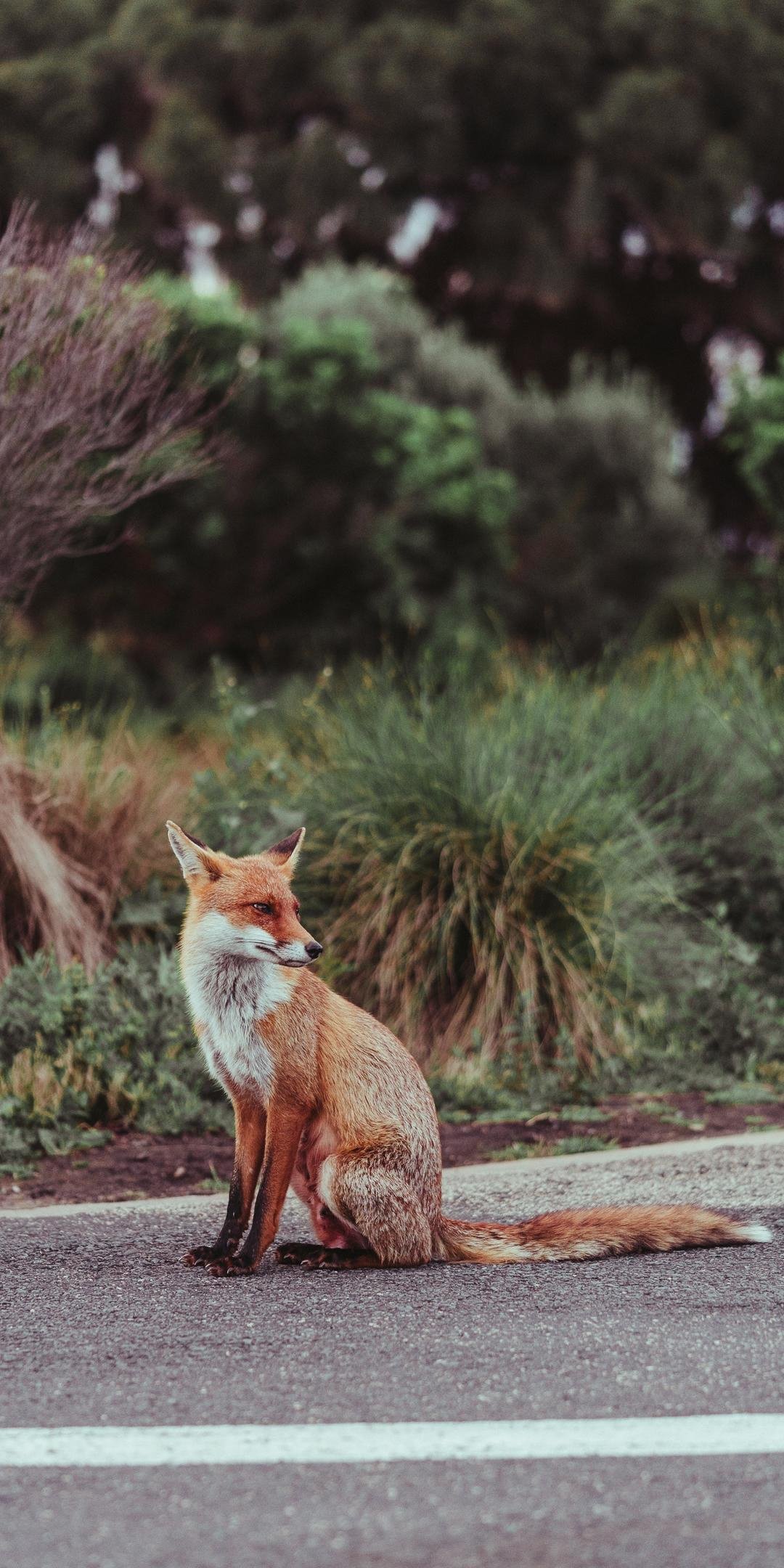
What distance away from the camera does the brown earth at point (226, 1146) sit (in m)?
5.90

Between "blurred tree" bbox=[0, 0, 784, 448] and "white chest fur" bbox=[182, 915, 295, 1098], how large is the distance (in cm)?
1848

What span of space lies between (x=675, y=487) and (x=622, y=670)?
1115cm

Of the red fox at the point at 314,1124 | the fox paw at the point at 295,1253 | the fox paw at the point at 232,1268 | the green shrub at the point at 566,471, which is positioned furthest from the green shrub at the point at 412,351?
the fox paw at the point at 232,1268

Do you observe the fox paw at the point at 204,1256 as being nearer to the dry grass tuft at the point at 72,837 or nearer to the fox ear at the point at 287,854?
the fox ear at the point at 287,854

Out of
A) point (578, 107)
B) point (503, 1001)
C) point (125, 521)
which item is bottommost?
point (125, 521)

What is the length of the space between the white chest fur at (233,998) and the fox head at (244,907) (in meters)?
0.01

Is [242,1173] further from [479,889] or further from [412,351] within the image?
[412,351]

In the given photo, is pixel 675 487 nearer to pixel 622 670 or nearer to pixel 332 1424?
pixel 622 670

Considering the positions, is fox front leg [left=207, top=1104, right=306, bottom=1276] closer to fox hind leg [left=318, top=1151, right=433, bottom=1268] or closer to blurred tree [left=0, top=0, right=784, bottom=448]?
fox hind leg [left=318, top=1151, right=433, bottom=1268]

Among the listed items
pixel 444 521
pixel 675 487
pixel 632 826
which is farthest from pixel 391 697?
pixel 675 487

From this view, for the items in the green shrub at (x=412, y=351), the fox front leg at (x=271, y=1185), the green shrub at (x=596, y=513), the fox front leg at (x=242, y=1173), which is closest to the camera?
the fox front leg at (x=271, y=1185)

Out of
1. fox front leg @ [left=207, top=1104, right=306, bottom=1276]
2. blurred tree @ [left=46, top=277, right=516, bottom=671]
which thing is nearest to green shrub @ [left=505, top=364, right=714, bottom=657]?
blurred tree @ [left=46, top=277, right=516, bottom=671]

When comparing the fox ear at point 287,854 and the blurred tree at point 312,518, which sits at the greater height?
the fox ear at point 287,854

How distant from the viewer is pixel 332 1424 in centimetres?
337
